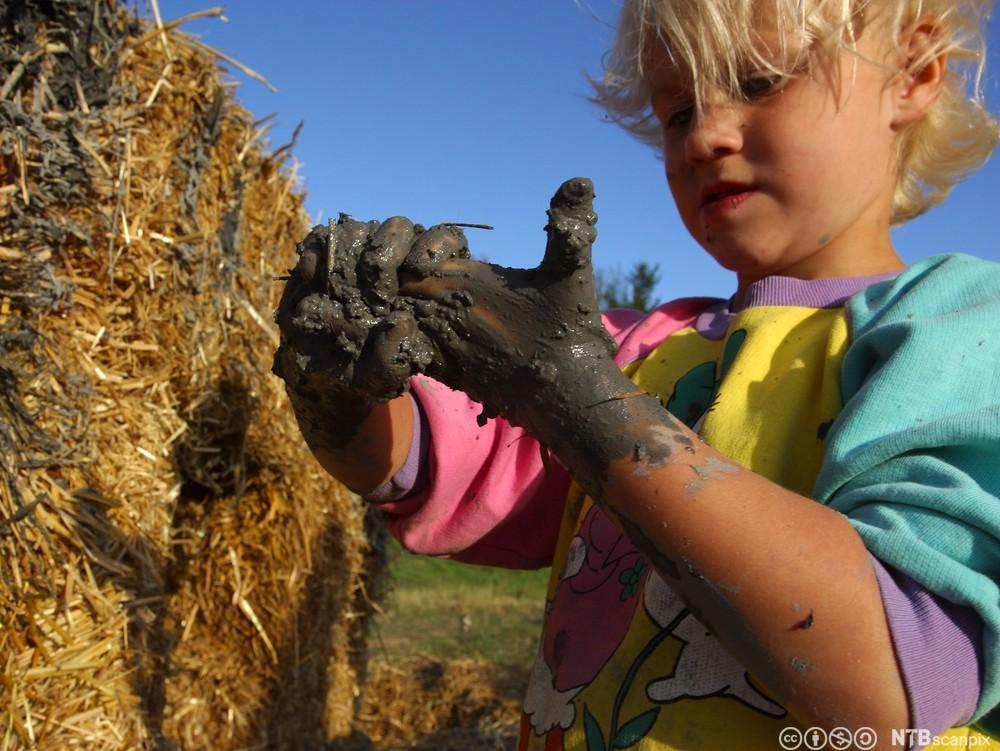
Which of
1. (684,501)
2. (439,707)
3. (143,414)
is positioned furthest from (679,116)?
(439,707)

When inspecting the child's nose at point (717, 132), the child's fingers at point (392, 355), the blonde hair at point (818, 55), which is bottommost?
the child's fingers at point (392, 355)

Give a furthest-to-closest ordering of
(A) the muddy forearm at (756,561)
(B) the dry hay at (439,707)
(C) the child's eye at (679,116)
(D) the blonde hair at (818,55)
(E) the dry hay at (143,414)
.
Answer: (B) the dry hay at (439,707)
(E) the dry hay at (143,414)
(C) the child's eye at (679,116)
(D) the blonde hair at (818,55)
(A) the muddy forearm at (756,561)

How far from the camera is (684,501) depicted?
808mm

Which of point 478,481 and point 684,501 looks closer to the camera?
point 684,501

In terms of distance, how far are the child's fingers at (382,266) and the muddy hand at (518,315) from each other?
0.01 metres

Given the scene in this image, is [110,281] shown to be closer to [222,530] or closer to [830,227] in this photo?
[222,530]

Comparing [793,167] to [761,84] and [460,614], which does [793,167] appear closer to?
[761,84]

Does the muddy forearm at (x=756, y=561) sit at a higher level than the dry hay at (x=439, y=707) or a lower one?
higher

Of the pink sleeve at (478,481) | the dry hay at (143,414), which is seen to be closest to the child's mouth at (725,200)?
the pink sleeve at (478,481)

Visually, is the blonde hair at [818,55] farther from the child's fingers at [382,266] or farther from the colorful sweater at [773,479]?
the child's fingers at [382,266]

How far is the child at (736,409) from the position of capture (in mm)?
785

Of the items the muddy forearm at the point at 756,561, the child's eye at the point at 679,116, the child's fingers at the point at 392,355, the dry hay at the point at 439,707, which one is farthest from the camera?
the dry hay at the point at 439,707

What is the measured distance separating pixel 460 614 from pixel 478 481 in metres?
6.14

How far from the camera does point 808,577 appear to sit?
771 millimetres
